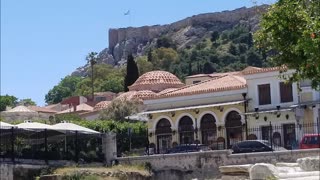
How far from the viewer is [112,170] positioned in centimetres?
4009

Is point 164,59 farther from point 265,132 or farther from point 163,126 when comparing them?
point 265,132

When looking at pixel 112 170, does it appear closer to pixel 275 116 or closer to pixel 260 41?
pixel 275 116

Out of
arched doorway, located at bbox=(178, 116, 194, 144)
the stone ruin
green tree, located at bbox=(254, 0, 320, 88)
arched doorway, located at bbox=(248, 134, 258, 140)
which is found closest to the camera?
green tree, located at bbox=(254, 0, 320, 88)

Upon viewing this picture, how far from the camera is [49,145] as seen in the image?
46.2 m

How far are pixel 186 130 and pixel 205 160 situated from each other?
1472 cm

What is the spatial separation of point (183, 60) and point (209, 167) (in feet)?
402

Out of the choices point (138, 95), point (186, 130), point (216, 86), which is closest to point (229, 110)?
point (216, 86)

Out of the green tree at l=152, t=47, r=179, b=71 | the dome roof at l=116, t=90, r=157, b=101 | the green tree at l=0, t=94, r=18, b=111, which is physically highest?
the green tree at l=152, t=47, r=179, b=71

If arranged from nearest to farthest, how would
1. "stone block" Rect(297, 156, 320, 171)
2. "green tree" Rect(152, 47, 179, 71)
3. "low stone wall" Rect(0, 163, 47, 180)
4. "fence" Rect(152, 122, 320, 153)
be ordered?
1. "stone block" Rect(297, 156, 320, 171)
2. "low stone wall" Rect(0, 163, 47, 180)
3. "fence" Rect(152, 122, 320, 153)
4. "green tree" Rect(152, 47, 179, 71)

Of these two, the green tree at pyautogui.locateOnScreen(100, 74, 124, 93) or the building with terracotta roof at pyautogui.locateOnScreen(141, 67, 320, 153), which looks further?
the green tree at pyautogui.locateOnScreen(100, 74, 124, 93)

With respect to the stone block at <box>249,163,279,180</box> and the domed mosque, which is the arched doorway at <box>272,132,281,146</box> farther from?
the domed mosque

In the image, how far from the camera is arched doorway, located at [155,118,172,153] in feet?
183

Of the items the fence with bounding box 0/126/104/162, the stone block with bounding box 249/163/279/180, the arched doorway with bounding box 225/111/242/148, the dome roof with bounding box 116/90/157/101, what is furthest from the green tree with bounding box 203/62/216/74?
the stone block with bounding box 249/163/279/180

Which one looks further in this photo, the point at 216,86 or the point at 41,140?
the point at 216,86
